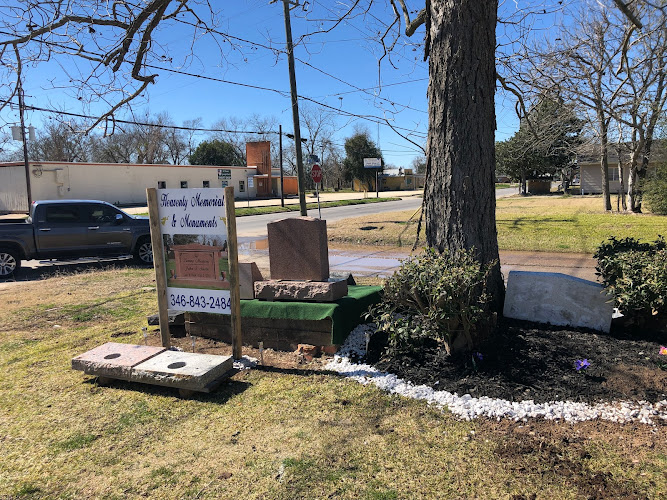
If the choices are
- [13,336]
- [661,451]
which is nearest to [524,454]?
[661,451]

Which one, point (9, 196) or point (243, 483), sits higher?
point (9, 196)

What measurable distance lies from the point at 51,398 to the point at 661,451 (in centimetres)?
468

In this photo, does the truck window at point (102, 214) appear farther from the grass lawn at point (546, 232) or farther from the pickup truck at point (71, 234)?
the grass lawn at point (546, 232)

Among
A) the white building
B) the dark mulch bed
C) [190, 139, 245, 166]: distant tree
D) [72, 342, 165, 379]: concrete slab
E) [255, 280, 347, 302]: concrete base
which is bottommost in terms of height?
the dark mulch bed

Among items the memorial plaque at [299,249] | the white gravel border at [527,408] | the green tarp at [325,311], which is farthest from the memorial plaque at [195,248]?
the white gravel border at [527,408]

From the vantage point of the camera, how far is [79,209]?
11.5 metres

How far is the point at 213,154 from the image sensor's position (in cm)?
6800

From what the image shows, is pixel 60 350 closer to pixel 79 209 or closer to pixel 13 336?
pixel 13 336

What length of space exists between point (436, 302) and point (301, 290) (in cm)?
170

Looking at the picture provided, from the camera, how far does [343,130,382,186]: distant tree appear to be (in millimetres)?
70750

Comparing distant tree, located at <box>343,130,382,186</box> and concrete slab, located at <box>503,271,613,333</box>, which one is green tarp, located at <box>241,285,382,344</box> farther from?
distant tree, located at <box>343,130,382,186</box>

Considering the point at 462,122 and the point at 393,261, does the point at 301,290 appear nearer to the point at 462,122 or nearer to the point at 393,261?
the point at 462,122

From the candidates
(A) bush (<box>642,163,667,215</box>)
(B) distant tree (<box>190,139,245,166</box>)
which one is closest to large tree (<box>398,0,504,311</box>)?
(A) bush (<box>642,163,667,215</box>)

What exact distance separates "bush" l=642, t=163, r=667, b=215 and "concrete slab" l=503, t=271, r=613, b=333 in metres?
17.8
